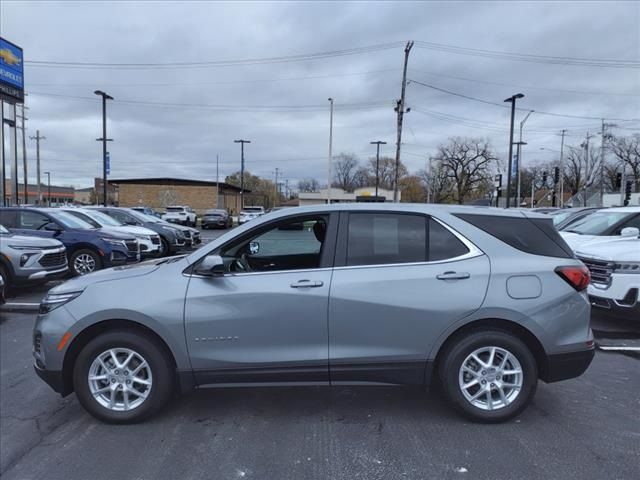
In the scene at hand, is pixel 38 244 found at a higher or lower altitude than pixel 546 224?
lower

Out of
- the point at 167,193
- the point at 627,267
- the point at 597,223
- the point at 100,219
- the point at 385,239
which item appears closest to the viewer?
the point at 385,239

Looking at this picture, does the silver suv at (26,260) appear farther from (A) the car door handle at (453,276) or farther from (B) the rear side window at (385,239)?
(A) the car door handle at (453,276)

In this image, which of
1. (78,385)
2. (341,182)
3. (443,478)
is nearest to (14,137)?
(78,385)

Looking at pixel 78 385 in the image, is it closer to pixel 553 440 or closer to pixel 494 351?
pixel 494 351

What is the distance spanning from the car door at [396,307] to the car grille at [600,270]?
11.8ft

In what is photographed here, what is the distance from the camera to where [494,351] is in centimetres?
340

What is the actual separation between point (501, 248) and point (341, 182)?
111 m

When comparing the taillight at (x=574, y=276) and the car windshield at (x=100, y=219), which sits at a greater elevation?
the car windshield at (x=100, y=219)

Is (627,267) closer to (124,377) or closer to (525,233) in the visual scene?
(525,233)

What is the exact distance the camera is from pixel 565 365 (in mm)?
3443

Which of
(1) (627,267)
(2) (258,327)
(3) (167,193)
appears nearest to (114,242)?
(2) (258,327)

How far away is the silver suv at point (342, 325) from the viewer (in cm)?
333

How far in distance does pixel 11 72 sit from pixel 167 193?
109 ft

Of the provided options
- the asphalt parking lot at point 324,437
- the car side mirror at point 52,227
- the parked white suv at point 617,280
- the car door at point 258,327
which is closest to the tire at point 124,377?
the asphalt parking lot at point 324,437
